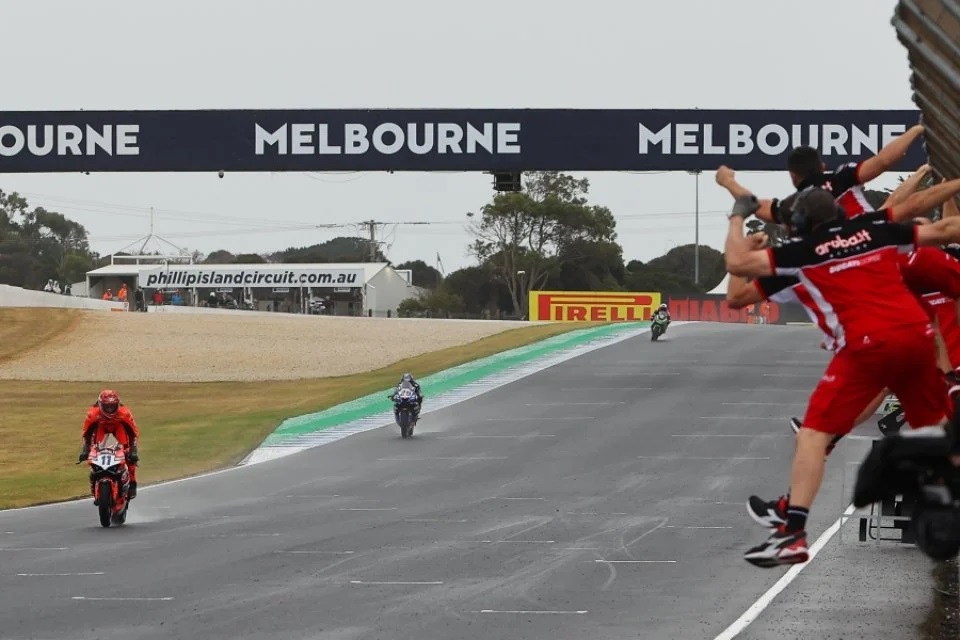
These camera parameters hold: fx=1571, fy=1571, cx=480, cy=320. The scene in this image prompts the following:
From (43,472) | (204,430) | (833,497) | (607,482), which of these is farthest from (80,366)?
(833,497)

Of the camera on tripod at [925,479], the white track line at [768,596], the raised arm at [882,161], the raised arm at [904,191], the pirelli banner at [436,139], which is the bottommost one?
the white track line at [768,596]

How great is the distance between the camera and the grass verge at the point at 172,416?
32312 mm

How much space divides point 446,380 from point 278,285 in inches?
2709

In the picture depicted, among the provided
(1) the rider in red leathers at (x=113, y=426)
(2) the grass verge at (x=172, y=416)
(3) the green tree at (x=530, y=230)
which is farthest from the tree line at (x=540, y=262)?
(1) the rider in red leathers at (x=113, y=426)

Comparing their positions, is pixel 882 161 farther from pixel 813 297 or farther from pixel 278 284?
pixel 278 284

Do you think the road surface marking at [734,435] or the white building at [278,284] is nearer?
the road surface marking at [734,435]

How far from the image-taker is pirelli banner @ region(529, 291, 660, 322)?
8281 centimetres

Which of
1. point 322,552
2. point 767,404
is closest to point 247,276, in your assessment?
point 767,404

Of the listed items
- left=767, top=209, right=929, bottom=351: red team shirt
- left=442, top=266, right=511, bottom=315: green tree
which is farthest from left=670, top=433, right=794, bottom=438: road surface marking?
left=442, top=266, right=511, bottom=315: green tree

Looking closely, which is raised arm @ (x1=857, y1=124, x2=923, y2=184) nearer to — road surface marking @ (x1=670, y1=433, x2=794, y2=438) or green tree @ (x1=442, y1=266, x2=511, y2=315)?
road surface marking @ (x1=670, y1=433, x2=794, y2=438)

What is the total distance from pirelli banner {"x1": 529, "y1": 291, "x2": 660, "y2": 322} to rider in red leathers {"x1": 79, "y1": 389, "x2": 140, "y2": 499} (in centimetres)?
5948

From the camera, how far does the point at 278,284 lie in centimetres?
11369

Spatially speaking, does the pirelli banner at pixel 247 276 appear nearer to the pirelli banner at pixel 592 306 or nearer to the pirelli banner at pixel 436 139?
the pirelli banner at pixel 592 306
